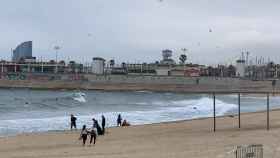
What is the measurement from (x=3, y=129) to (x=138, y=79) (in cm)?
14227

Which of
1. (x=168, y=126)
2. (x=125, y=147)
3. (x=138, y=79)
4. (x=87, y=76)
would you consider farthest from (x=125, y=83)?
(x=125, y=147)

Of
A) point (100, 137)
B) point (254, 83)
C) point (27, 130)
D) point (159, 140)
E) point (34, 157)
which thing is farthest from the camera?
point (254, 83)

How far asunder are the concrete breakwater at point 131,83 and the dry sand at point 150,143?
13020 centimetres

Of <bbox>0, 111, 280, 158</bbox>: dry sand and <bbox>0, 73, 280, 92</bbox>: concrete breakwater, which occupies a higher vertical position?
<bbox>0, 111, 280, 158</bbox>: dry sand

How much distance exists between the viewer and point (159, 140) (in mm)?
31922

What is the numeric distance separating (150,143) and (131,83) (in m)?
149

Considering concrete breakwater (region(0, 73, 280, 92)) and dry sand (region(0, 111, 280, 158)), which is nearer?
dry sand (region(0, 111, 280, 158))

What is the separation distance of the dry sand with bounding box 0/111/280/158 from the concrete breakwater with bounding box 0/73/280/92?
130 metres

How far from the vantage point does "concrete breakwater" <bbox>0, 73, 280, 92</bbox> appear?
567 feet

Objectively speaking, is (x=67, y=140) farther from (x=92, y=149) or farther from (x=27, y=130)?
(x=27, y=130)

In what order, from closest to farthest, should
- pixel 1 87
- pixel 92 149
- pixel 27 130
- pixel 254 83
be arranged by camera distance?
pixel 92 149 < pixel 27 130 < pixel 254 83 < pixel 1 87

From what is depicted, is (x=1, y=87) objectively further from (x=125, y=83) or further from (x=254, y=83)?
(x=254, y=83)

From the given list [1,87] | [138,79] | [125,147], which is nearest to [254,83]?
[138,79]

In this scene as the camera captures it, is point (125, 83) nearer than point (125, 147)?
No
